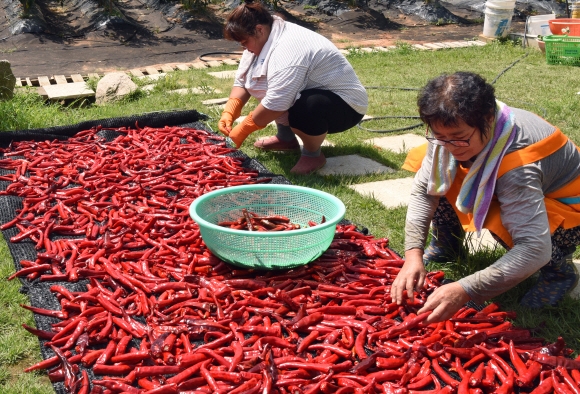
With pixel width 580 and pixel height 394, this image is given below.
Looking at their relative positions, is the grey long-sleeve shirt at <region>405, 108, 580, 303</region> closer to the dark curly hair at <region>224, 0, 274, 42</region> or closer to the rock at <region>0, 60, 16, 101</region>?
the dark curly hair at <region>224, 0, 274, 42</region>

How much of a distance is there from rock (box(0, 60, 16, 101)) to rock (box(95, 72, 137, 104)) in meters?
1.05

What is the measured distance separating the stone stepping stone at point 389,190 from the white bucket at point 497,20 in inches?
349

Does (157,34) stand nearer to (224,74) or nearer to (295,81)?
(224,74)

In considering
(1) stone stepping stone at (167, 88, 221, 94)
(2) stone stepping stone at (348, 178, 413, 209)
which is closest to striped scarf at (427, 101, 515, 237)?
(2) stone stepping stone at (348, 178, 413, 209)

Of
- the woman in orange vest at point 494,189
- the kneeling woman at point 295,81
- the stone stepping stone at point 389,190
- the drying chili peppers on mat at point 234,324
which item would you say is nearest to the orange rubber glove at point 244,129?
the kneeling woman at point 295,81

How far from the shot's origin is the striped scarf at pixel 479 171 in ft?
9.84

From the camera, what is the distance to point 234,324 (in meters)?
3.20

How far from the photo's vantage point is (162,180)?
17.2ft

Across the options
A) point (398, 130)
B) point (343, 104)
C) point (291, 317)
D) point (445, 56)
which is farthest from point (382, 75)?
point (291, 317)

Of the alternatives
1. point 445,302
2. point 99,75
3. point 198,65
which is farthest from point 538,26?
point 445,302

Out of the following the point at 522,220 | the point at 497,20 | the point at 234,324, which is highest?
the point at 522,220

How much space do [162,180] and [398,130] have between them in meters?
2.93

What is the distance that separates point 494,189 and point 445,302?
62 centimetres

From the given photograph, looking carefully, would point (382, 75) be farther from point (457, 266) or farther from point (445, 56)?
point (457, 266)
